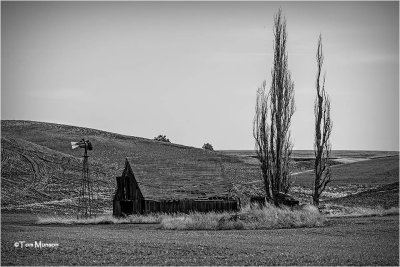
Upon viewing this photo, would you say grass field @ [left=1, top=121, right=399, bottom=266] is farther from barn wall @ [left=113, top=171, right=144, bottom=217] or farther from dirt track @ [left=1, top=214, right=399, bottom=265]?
barn wall @ [left=113, top=171, right=144, bottom=217]

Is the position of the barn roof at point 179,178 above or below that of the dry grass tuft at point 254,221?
above

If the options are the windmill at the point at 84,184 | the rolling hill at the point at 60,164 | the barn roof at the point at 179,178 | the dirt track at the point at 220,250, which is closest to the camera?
the dirt track at the point at 220,250

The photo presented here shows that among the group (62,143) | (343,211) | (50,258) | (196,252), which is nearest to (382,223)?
(343,211)

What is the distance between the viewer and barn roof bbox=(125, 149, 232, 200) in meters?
41.6

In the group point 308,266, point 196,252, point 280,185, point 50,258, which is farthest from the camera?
point 280,185

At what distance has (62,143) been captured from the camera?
298ft

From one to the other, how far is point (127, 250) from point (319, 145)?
24.8m

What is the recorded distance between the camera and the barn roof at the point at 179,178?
41.6 m

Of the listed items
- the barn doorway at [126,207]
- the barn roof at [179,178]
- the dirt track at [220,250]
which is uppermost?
the barn roof at [179,178]

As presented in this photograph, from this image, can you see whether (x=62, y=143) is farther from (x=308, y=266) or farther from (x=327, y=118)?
(x=308, y=266)

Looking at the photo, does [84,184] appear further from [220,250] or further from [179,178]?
[220,250]

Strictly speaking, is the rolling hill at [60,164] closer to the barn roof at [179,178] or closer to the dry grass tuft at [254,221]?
the barn roof at [179,178]

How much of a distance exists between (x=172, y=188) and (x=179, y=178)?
1509 mm

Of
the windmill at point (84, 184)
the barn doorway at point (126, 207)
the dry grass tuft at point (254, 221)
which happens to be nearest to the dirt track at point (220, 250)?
the dry grass tuft at point (254, 221)
